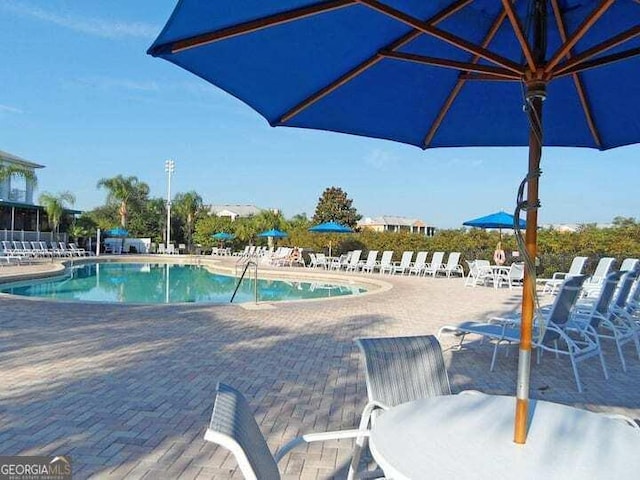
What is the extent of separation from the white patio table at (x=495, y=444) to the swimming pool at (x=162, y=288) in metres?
9.97

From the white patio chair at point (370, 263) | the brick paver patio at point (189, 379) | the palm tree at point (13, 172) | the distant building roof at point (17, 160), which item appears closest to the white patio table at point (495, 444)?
the brick paver patio at point (189, 379)

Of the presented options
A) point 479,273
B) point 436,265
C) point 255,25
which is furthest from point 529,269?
point 436,265

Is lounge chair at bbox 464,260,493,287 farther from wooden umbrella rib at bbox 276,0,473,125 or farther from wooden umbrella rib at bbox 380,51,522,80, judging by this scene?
wooden umbrella rib at bbox 380,51,522,80

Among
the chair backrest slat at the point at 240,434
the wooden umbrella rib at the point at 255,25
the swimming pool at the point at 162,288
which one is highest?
the wooden umbrella rib at the point at 255,25

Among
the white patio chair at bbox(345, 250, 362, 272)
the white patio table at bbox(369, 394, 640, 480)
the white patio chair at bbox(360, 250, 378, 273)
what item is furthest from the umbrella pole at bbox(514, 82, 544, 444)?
the white patio chair at bbox(345, 250, 362, 272)

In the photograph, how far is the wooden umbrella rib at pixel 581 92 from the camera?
238cm

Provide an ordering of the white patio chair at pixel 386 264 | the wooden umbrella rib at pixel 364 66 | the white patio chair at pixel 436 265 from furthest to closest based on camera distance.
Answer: the white patio chair at pixel 386 264 → the white patio chair at pixel 436 265 → the wooden umbrella rib at pixel 364 66

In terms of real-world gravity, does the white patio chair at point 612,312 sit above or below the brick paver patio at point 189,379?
above

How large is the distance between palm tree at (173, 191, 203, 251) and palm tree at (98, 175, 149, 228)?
11.2 feet

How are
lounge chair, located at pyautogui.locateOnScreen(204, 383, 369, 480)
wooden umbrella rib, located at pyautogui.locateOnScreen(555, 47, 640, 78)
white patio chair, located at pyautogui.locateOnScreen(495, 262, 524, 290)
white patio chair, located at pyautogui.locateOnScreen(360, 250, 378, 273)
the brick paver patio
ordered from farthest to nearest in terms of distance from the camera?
white patio chair, located at pyautogui.locateOnScreen(360, 250, 378, 273)
white patio chair, located at pyautogui.locateOnScreen(495, 262, 524, 290)
the brick paver patio
wooden umbrella rib, located at pyautogui.locateOnScreen(555, 47, 640, 78)
lounge chair, located at pyautogui.locateOnScreen(204, 383, 369, 480)

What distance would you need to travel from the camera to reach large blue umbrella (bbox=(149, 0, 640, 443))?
1.95 metres

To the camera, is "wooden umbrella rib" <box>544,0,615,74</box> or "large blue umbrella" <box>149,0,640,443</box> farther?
"large blue umbrella" <box>149,0,640,443</box>

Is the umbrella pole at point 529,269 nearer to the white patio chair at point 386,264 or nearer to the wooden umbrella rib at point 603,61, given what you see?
the wooden umbrella rib at point 603,61

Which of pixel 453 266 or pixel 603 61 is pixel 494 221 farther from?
pixel 603 61
